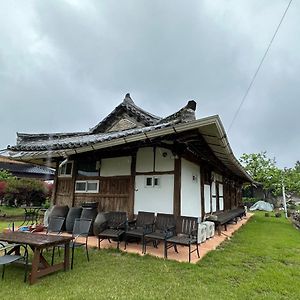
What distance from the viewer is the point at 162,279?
339cm

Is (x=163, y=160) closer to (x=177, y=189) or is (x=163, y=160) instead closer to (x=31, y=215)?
(x=177, y=189)

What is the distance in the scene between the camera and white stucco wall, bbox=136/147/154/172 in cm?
628

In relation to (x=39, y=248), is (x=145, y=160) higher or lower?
higher

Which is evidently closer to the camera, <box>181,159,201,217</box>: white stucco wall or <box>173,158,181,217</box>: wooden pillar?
<box>173,158,181,217</box>: wooden pillar

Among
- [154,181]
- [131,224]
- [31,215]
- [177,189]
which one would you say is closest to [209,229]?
[177,189]

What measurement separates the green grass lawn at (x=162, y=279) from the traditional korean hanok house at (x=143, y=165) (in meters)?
1.77

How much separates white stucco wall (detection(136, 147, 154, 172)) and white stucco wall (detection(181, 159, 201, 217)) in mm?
850

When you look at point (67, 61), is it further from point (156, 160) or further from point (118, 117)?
point (156, 160)

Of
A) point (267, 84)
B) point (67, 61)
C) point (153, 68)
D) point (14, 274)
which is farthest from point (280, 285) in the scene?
point (67, 61)

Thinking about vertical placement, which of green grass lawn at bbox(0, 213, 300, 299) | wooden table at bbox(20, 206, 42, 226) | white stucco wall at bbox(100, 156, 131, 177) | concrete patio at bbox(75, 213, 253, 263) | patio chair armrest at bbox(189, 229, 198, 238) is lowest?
green grass lawn at bbox(0, 213, 300, 299)

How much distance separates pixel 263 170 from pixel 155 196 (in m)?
19.5

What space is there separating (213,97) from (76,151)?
737 centimetres

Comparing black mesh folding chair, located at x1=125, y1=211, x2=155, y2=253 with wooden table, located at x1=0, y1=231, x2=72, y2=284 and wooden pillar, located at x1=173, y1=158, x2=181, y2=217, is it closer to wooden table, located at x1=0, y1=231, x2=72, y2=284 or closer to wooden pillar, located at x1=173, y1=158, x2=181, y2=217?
wooden pillar, located at x1=173, y1=158, x2=181, y2=217

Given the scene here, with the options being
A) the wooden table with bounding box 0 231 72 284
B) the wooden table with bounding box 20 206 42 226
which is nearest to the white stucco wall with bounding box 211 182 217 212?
the wooden table with bounding box 20 206 42 226
